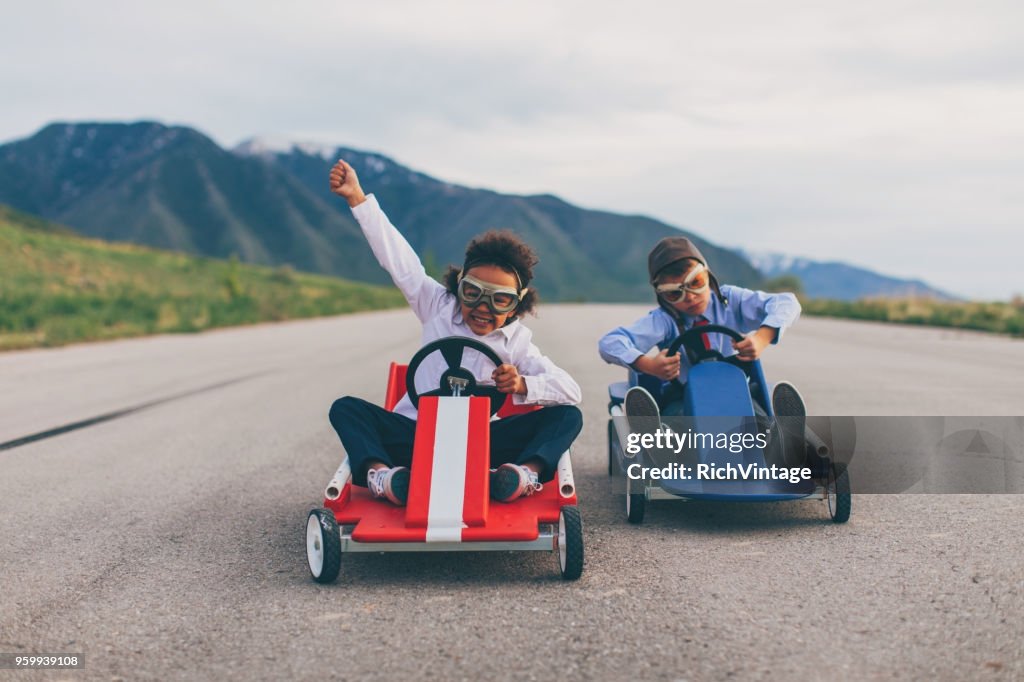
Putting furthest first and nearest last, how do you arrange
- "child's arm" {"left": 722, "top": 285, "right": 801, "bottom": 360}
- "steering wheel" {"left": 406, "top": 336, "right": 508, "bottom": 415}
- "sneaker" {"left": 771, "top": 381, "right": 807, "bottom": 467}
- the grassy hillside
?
1. the grassy hillside
2. "child's arm" {"left": 722, "top": 285, "right": 801, "bottom": 360}
3. "sneaker" {"left": 771, "top": 381, "right": 807, "bottom": 467}
4. "steering wheel" {"left": 406, "top": 336, "right": 508, "bottom": 415}

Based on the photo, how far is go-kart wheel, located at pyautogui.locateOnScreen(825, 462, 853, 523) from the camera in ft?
15.7

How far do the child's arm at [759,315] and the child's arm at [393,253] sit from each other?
5.42 feet

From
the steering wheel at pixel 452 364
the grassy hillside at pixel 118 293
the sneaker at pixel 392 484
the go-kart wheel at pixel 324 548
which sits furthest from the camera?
the grassy hillside at pixel 118 293

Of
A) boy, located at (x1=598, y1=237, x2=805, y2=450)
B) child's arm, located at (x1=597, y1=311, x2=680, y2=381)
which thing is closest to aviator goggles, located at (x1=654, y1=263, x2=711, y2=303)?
boy, located at (x1=598, y1=237, x2=805, y2=450)

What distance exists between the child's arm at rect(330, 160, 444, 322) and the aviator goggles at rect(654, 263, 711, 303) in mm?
1284

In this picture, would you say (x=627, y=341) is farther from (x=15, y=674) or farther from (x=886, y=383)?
(x=886, y=383)

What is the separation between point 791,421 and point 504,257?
1725 mm

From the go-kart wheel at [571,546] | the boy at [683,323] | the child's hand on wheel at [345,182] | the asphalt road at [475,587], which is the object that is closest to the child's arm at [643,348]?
the boy at [683,323]

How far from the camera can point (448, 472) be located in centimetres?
424

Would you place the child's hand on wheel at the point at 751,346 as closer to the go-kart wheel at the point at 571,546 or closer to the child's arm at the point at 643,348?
the child's arm at the point at 643,348

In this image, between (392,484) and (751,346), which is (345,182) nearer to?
(392,484)

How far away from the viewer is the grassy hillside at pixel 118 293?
2352cm

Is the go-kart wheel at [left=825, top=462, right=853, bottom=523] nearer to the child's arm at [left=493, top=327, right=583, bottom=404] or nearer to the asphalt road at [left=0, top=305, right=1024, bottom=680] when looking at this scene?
the asphalt road at [left=0, top=305, right=1024, bottom=680]
